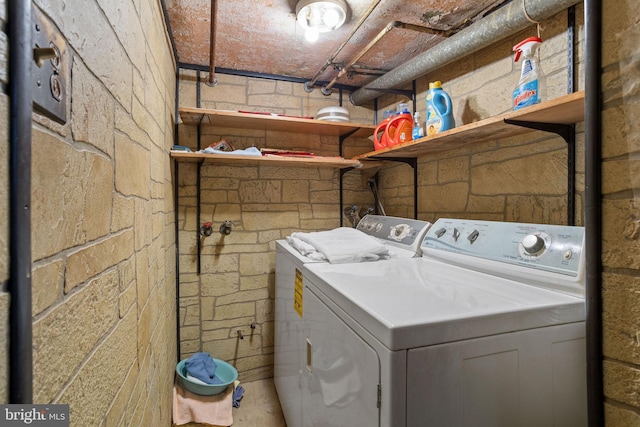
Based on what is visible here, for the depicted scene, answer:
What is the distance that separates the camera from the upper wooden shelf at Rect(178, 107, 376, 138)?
2002 mm

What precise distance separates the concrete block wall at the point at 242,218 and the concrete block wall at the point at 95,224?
3.46 feet

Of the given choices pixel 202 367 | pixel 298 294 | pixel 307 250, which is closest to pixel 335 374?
pixel 298 294

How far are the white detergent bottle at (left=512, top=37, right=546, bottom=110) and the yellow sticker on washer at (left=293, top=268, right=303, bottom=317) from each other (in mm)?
1172

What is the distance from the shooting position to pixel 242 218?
7.82 feet

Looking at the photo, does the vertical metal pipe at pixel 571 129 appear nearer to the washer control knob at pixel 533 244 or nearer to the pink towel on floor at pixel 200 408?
the washer control knob at pixel 533 244

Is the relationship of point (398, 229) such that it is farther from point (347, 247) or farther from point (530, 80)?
point (530, 80)

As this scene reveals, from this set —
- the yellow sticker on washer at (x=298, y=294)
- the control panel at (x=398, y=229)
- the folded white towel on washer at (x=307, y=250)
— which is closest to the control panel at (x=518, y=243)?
the control panel at (x=398, y=229)

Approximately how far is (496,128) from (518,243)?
1.72 feet

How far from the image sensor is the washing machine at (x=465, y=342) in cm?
73

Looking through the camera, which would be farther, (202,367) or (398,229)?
(202,367)

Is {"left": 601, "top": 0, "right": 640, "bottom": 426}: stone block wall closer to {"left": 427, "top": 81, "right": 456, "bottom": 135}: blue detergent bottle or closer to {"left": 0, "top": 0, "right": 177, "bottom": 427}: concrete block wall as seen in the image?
{"left": 427, "top": 81, "right": 456, "bottom": 135}: blue detergent bottle

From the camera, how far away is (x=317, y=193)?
2.57m

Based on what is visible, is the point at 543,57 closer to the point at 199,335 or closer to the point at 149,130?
the point at 149,130

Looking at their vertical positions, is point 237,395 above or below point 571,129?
below
